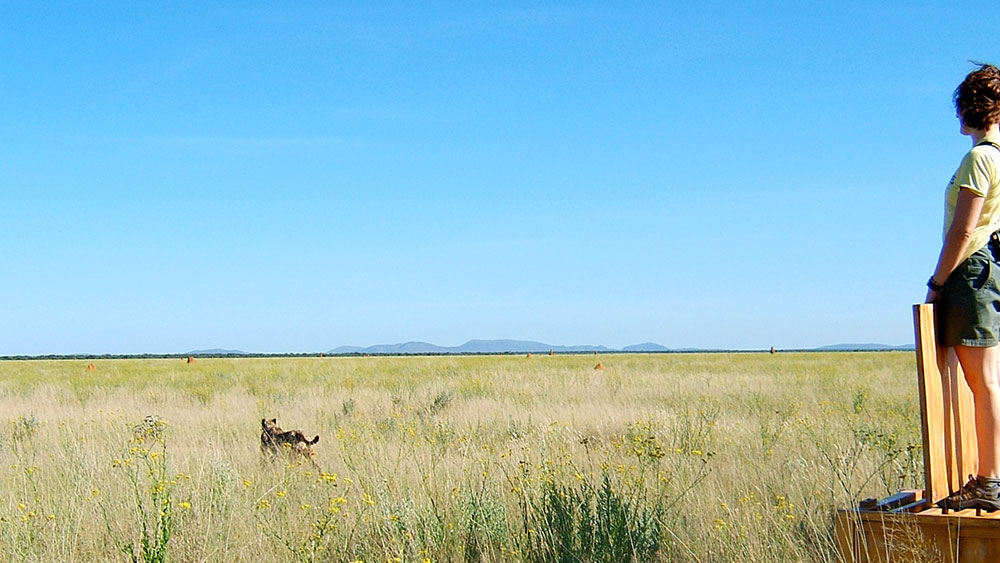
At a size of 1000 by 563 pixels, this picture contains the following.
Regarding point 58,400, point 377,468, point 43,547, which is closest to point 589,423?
point 377,468

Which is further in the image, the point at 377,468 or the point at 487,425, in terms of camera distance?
the point at 487,425

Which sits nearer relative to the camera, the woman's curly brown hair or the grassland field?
the woman's curly brown hair

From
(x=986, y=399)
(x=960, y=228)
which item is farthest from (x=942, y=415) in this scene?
(x=960, y=228)

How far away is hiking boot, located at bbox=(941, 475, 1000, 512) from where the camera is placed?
358 centimetres

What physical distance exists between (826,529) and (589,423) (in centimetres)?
599

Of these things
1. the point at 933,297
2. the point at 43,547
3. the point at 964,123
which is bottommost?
the point at 43,547

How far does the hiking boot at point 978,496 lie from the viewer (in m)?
3.58

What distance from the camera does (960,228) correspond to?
3689mm

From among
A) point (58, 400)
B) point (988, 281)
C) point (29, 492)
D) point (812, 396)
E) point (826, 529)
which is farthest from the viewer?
point (58, 400)

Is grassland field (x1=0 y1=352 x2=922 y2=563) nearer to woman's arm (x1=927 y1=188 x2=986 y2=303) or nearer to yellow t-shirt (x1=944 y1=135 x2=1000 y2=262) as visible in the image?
woman's arm (x1=927 y1=188 x2=986 y2=303)

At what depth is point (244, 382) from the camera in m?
21.2

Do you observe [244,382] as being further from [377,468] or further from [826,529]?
[826,529]

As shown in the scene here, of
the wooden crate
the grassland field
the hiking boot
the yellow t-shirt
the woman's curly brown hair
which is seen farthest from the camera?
the grassland field

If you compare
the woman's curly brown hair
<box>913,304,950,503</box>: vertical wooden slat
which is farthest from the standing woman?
<box>913,304,950,503</box>: vertical wooden slat
